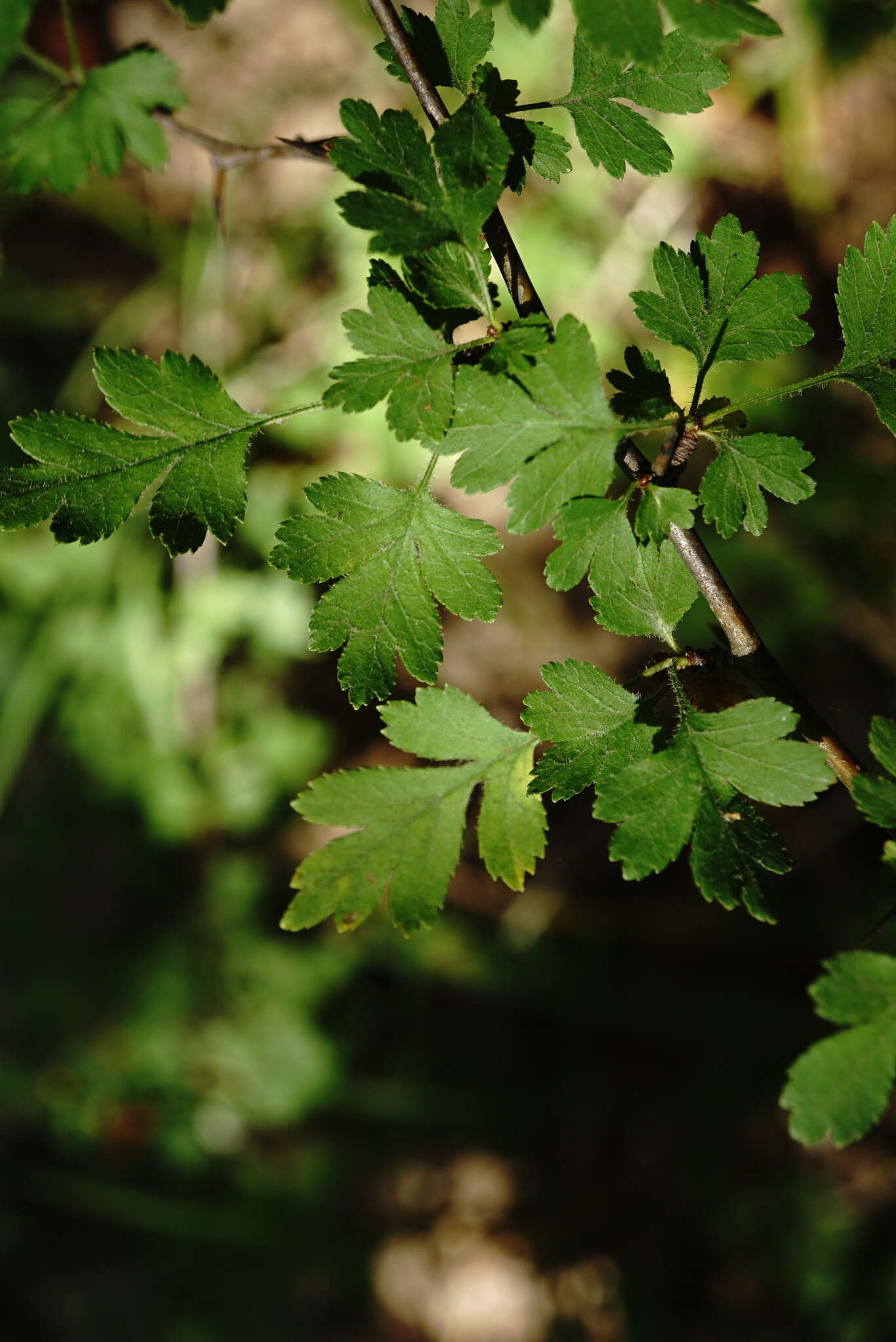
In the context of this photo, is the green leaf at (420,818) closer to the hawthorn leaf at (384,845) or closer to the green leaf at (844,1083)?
the hawthorn leaf at (384,845)

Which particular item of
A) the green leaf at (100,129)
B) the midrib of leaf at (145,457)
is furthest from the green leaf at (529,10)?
the green leaf at (100,129)

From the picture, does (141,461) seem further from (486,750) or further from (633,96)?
(633,96)

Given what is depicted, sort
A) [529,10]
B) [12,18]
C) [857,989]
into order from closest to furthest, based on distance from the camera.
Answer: [529,10], [857,989], [12,18]

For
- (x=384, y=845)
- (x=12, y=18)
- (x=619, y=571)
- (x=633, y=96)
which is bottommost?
(x=384, y=845)

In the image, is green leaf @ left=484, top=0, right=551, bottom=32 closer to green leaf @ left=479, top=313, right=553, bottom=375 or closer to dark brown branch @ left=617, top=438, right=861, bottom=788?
green leaf @ left=479, top=313, right=553, bottom=375

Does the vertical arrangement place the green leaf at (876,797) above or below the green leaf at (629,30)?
below

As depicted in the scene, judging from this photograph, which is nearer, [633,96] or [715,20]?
[715,20]

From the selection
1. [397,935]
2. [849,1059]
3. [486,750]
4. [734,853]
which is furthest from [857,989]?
[397,935]

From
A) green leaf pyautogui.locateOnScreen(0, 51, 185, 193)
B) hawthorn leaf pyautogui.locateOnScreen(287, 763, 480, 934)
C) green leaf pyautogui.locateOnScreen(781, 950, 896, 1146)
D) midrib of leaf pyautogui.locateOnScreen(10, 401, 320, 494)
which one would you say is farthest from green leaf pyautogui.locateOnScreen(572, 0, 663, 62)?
green leaf pyautogui.locateOnScreen(781, 950, 896, 1146)

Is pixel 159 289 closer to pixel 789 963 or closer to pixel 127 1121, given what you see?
pixel 127 1121
